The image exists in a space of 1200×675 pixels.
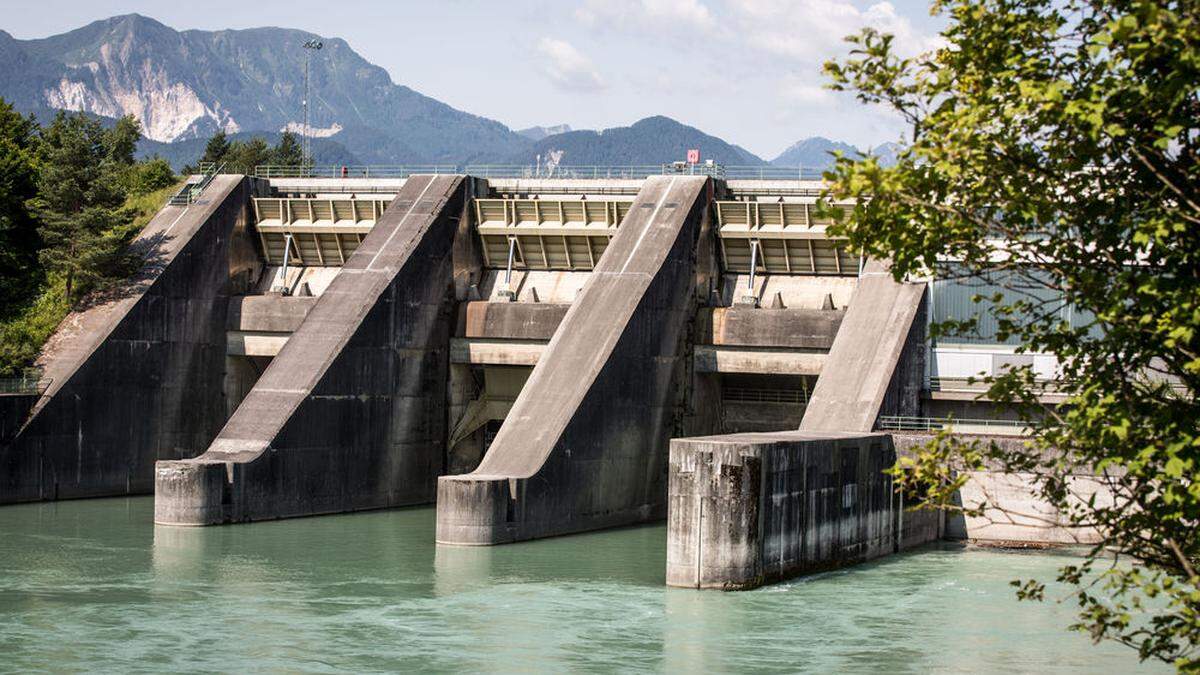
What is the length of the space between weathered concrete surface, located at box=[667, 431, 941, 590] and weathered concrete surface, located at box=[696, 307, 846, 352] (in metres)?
8.35

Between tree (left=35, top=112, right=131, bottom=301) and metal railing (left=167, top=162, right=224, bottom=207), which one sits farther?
metal railing (left=167, top=162, right=224, bottom=207)

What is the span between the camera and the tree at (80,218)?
38219 mm

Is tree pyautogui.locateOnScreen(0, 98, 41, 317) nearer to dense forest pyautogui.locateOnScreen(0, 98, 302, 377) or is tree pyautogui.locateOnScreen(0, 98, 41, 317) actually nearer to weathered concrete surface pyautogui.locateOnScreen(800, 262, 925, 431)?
dense forest pyautogui.locateOnScreen(0, 98, 302, 377)

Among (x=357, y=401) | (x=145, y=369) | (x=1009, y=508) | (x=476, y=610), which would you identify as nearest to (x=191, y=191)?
(x=145, y=369)

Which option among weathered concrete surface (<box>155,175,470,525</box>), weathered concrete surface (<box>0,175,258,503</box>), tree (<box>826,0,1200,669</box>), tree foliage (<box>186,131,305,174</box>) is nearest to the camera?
tree (<box>826,0,1200,669</box>)

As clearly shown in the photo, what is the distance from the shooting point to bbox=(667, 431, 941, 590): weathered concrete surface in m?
24.6

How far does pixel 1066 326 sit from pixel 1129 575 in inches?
64.0

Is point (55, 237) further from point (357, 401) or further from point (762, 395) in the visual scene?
point (762, 395)

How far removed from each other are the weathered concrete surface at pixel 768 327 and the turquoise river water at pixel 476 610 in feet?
24.2

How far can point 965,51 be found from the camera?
10273 millimetres

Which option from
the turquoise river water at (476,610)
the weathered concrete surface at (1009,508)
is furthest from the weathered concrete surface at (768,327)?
the turquoise river water at (476,610)

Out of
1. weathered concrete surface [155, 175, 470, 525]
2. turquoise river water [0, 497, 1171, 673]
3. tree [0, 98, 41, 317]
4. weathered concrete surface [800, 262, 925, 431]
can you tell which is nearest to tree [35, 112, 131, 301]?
tree [0, 98, 41, 317]

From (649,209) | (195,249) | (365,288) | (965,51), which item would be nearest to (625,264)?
(649,209)

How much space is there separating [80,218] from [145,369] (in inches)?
190
